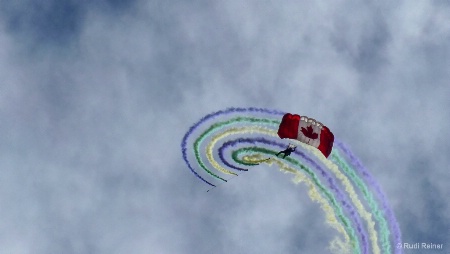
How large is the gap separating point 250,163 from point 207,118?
8616mm

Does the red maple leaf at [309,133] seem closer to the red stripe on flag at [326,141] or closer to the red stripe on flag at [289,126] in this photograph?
the red stripe on flag at [326,141]

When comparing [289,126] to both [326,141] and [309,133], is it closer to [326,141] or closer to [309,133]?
[309,133]

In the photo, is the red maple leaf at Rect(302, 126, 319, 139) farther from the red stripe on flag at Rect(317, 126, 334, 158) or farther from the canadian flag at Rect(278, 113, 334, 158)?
the red stripe on flag at Rect(317, 126, 334, 158)

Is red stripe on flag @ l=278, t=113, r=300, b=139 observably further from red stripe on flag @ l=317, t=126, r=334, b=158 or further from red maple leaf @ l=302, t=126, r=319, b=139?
red stripe on flag @ l=317, t=126, r=334, b=158

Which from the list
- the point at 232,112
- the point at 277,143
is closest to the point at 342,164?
the point at 277,143

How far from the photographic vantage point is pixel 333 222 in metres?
83.2

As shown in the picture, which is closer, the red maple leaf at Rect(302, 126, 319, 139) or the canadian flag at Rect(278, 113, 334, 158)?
the canadian flag at Rect(278, 113, 334, 158)

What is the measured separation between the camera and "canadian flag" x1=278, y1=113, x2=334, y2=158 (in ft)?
275

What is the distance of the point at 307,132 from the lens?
84.6 meters

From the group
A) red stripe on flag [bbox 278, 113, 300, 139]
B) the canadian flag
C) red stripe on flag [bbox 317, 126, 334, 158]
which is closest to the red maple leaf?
the canadian flag

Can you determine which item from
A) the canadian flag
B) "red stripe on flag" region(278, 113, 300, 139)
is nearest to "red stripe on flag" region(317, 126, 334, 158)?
the canadian flag

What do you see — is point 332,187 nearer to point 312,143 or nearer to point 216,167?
point 312,143

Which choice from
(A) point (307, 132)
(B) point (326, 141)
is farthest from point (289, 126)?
(B) point (326, 141)

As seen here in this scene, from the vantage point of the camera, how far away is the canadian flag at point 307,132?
8394 centimetres
